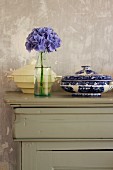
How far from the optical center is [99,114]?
1.39 m

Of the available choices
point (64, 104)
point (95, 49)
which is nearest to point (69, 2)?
point (95, 49)

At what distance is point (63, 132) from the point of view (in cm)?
137

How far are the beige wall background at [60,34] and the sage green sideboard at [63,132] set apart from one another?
1.52ft

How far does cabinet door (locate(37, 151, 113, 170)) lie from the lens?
4.53 ft

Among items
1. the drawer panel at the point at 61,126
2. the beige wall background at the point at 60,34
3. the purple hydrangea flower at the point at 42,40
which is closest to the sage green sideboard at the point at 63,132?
the drawer panel at the point at 61,126

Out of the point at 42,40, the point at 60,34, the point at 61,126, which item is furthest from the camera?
the point at 60,34

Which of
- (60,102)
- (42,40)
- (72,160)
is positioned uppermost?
(42,40)

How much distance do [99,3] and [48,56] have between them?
37cm

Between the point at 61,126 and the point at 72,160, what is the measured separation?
0.14m

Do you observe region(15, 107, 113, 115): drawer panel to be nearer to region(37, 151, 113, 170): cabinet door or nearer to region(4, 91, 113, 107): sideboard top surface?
region(4, 91, 113, 107): sideboard top surface

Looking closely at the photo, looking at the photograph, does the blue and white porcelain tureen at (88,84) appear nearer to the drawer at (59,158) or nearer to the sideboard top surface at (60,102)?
the sideboard top surface at (60,102)

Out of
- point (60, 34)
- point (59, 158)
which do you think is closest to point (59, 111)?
point (59, 158)

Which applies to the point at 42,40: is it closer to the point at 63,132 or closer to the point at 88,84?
the point at 88,84

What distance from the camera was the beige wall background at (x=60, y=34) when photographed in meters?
1.82
